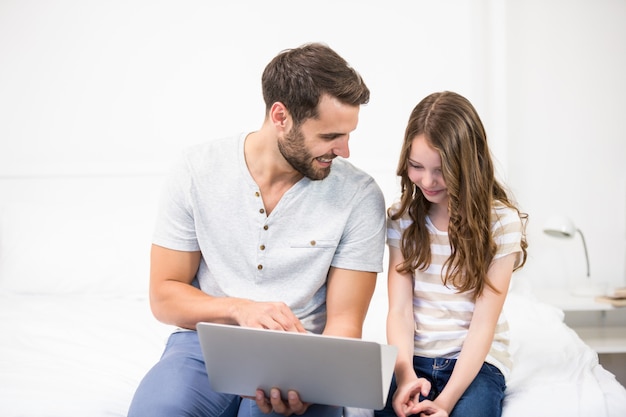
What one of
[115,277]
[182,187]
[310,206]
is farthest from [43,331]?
[310,206]

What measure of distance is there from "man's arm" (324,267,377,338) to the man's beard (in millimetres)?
225

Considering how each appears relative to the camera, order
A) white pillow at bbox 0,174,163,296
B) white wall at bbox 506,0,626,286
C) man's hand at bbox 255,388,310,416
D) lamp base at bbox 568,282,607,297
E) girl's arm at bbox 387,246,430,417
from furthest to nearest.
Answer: white wall at bbox 506,0,626,286
lamp base at bbox 568,282,607,297
white pillow at bbox 0,174,163,296
girl's arm at bbox 387,246,430,417
man's hand at bbox 255,388,310,416

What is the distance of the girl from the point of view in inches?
55.6

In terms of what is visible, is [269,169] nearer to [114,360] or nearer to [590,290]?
[114,360]

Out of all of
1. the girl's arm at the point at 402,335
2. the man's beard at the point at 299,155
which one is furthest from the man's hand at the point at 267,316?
the man's beard at the point at 299,155

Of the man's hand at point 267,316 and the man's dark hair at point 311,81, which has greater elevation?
the man's dark hair at point 311,81

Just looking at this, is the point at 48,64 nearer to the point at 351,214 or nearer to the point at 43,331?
the point at 43,331

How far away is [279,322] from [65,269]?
1.34 meters

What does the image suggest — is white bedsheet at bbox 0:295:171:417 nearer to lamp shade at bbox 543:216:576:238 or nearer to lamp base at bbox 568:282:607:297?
lamp shade at bbox 543:216:576:238

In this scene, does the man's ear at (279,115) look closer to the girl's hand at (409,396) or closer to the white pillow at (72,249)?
the girl's hand at (409,396)

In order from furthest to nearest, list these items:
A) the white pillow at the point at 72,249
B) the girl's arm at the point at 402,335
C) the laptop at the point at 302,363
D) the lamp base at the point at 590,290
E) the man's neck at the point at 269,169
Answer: the lamp base at the point at 590,290
the white pillow at the point at 72,249
the man's neck at the point at 269,169
the girl's arm at the point at 402,335
the laptop at the point at 302,363

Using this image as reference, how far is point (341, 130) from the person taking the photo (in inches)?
58.3

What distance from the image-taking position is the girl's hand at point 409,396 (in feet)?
4.37

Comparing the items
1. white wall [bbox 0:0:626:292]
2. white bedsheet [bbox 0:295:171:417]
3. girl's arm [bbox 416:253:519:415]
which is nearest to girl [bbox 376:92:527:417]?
girl's arm [bbox 416:253:519:415]
